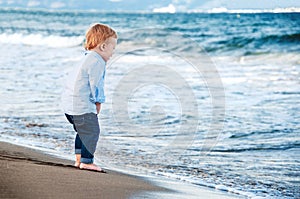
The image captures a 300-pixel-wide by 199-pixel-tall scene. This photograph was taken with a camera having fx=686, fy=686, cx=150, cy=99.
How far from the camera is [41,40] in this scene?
1363 inches

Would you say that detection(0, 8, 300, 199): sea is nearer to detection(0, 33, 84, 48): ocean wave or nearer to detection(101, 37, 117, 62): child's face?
detection(101, 37, 117, 62): child's face

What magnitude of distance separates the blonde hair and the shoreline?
0.92 metres

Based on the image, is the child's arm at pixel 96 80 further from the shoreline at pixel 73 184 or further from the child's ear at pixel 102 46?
the shoreline at pixel 73 184

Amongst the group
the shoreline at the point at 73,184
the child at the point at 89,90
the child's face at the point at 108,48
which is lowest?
the shoreline at the point at 73,184

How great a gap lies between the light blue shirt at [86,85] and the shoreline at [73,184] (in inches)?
17.9

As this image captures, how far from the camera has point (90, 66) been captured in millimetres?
4918

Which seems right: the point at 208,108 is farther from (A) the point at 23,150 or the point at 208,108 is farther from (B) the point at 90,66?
(B) the point at 90,66

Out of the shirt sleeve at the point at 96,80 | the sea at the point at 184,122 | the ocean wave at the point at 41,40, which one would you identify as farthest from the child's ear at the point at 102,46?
the ocean wave at the point at 41,40

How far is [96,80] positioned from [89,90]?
0.34ft

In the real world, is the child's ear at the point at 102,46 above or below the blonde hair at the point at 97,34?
below

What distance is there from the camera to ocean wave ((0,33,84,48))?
31.9m

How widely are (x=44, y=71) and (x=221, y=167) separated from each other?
1000cm

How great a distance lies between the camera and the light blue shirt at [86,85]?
4.90 metres

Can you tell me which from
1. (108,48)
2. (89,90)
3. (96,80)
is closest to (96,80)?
(96,80)
